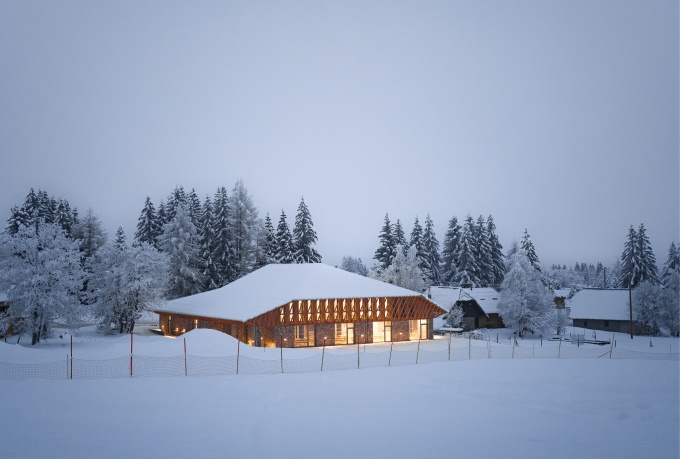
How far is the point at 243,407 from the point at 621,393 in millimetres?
14246

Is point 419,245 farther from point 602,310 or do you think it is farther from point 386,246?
point 602,310

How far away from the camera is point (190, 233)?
64.8m

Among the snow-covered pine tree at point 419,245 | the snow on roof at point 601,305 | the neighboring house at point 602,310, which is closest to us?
the neighboring house at point 602,310

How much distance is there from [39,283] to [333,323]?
69.3 ft

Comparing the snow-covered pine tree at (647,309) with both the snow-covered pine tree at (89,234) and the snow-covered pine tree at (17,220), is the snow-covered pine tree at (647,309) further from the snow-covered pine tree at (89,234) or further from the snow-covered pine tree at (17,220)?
the snow-covered pine tree at (17,220)

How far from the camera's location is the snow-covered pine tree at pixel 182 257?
61.9 metres

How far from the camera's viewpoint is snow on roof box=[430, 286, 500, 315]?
63.4m

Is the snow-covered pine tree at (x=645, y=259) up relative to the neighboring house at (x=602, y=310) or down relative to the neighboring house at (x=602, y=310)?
up

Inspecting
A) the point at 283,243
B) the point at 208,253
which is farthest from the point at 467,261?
the point at 208,253

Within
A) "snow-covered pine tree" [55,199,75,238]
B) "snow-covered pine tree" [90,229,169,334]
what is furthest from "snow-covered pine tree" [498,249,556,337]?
"snow-covered pine tree" [55,199,75,238]

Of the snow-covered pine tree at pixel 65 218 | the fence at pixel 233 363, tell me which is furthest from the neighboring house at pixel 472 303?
the snow-covered pine tree at pixel 65 218

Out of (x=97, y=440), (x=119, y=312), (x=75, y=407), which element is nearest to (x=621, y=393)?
(x=97, y=440)

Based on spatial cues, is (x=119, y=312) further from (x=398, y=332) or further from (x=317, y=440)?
(x=317, y=440)

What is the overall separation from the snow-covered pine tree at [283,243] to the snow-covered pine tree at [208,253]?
8.09 metres
